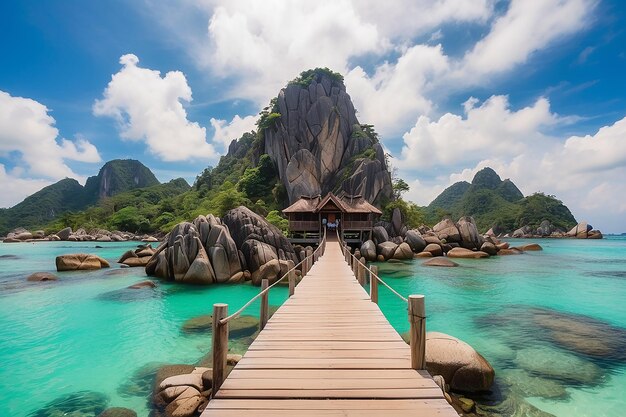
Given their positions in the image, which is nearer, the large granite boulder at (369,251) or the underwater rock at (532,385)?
the underwater rock at (532,385)

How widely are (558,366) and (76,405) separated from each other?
12903 millimetres

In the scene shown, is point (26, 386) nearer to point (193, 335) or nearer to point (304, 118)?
point (193, 335)

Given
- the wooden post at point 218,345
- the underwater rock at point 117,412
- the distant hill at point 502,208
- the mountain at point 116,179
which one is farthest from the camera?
the mountain at point 116,179

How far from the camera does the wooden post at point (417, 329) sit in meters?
4.49

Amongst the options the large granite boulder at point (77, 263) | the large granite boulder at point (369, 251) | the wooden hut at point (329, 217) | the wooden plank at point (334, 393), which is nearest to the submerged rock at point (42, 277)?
the large granite boulder at point (77, 263)

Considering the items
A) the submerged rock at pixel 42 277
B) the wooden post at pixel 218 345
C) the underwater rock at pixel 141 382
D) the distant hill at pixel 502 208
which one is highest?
the distant hill at pixel 502 208

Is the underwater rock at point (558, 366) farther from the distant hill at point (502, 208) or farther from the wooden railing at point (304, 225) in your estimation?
the distant hill at point (502, 208)

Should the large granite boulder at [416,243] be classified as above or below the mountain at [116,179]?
below

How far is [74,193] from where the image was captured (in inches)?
5241

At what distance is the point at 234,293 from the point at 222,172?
7124 cm

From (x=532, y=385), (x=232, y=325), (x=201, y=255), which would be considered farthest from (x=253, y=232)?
(x=532, y=385)

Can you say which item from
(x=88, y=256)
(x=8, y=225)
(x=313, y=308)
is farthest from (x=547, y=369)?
(x=8, y=225)

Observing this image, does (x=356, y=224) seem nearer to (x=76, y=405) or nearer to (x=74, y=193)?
(x=76, y=405)

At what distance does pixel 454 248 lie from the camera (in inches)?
1501
